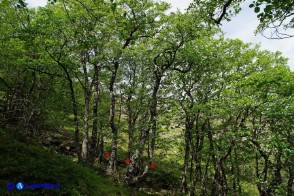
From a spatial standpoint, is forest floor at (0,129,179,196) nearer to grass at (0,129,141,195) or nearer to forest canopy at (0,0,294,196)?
grass at (0,129,141,195)

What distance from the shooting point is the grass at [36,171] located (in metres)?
11.0

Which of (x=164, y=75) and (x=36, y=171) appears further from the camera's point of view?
(x=164, y=75)

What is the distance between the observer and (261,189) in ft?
67.5

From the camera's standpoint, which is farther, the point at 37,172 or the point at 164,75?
the point at 164,75

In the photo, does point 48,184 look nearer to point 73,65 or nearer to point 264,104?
→ point 73,65

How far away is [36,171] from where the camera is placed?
11992mm

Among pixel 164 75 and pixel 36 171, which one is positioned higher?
pixel 164 75

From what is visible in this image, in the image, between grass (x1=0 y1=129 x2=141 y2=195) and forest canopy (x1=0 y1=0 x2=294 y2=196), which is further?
forest canopy (x1=0 y1=0 x2=294 y2=196)

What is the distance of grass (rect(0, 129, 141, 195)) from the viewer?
1103cm

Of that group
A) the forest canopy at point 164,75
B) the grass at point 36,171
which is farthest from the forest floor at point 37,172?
the forest canopy at point 164,75

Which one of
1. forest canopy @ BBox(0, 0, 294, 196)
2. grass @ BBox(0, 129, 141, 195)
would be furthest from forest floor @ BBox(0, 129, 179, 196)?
forest canopy @ BBox(0, 0, 294, 196)

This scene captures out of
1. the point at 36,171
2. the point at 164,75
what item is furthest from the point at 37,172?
the point at 164,75

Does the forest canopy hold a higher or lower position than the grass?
higher

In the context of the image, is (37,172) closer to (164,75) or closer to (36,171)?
(36,171)
